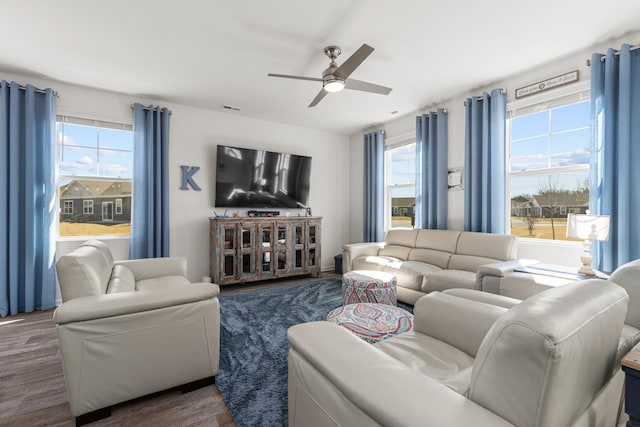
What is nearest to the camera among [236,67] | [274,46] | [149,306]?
[149,306]

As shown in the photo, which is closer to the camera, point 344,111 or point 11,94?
point 11,94

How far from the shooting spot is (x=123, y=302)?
5.30 ft

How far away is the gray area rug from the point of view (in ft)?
5.47

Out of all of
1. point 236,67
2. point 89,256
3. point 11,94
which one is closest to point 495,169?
Answer: point 236,67

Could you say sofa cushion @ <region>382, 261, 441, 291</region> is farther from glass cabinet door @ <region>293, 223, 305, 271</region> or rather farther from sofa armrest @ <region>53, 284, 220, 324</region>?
sofa armrest @ <region>53, 284, 220, 324</region>

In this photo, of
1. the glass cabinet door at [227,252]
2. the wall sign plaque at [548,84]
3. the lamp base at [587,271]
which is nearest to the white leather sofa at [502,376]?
the lamp base at [587,271]

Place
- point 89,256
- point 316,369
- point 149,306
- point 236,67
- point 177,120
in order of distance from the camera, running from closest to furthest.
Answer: point 316,369 < point 149,306 < point 89,256 < point 236,67 < point 177,120

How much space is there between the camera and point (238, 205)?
4.57 m

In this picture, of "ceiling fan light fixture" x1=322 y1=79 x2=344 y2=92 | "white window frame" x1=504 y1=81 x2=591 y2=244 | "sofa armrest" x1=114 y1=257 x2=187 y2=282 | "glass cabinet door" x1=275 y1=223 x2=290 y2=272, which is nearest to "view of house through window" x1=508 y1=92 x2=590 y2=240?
"white window frame" x1=504 y1=81 x2=591 y2=244

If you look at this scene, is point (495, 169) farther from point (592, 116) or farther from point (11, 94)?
point (11, 94)

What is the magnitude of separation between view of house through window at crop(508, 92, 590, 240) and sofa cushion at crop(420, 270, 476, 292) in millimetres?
1023

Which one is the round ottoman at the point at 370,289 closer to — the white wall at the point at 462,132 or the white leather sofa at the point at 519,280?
the white leather sofa at the point at 519,280

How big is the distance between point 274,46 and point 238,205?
2.52 m

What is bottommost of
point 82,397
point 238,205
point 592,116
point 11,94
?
point 82,397
